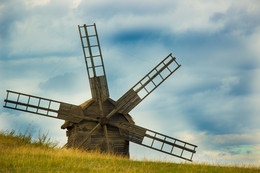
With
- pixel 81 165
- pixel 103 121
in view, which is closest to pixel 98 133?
pixel 103 121

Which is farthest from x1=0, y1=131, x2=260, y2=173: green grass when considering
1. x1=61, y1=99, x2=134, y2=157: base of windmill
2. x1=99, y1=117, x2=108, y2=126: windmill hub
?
x1=99, y1=117, x2=108, y2=126: windmill hub

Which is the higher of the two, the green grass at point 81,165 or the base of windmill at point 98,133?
the base of windmill at point 98,133

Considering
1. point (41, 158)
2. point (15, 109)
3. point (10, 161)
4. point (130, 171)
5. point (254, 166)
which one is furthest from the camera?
point (15, 109)

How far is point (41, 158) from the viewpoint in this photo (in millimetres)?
14250

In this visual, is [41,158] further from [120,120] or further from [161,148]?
[161,148]

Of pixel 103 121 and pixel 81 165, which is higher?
pixel 103 121

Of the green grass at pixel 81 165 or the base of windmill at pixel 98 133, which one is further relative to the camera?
the base of windmill at pixel 98 133

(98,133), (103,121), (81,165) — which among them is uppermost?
(103,121)

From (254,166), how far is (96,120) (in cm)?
849

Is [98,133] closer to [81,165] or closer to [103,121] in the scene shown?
[103,121]

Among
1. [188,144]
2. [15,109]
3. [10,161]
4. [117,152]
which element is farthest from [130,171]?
[15,109]

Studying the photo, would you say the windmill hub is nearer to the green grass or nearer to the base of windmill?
the base of windmill

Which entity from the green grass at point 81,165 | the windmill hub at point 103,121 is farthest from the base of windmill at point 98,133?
the green grass at point 81,165

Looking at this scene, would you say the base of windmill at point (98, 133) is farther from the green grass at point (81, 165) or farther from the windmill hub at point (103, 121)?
the green grass at point (81, 165)
